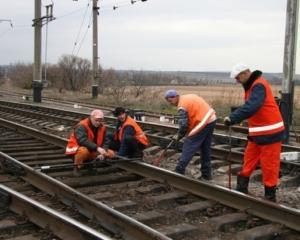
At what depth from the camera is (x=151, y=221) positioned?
6250mm

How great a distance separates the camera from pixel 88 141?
8.65 m

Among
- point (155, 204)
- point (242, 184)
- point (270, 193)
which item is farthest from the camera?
point (242, 184)

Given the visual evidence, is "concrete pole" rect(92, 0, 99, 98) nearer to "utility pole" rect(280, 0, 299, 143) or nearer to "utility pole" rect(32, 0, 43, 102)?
"utility pole" rect(32, 0, 43, 102)

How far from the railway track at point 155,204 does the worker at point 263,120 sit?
0.63 meters

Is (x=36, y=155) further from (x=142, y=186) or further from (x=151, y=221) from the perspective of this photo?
(x=151, y=221)

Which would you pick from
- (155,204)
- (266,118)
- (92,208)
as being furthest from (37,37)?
(92,208)

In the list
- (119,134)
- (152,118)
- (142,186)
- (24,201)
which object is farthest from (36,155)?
(152,118)

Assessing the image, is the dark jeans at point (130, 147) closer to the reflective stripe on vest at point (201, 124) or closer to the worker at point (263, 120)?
the reflective stripe on vest at point (201, 124)

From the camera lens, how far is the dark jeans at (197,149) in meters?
8.62

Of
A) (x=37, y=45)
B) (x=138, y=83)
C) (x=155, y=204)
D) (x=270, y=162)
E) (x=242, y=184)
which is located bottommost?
(x=155, y=204)

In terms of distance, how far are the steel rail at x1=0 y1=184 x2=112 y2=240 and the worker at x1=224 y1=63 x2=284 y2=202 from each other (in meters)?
2.77

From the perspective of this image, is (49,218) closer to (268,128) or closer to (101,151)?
(101,151)

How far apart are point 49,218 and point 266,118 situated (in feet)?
10.6

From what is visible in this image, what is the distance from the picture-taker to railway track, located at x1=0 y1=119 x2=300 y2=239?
19.3ft
